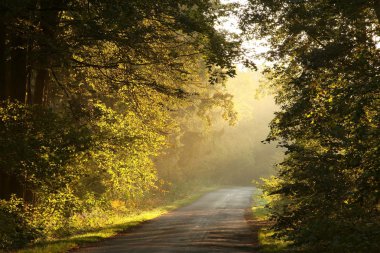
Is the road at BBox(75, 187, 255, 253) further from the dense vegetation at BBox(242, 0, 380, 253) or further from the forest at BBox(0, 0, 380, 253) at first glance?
the dense vegetation at BBox(242, 0, 380, 253)

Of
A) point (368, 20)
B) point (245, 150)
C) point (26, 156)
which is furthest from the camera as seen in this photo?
point (245, 150)

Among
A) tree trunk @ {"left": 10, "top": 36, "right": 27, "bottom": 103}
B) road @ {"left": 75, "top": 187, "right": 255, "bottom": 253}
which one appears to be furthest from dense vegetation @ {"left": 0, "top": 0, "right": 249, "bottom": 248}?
road @ {"left": 75, "top": 187, "right": 255, "bottom": 253}

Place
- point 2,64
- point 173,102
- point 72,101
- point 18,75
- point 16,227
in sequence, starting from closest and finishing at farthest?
point 16,227 → point 2,64 → point 18,75 → point 72,101 → point 173,102

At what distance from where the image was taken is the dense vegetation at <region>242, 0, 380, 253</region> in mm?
9336

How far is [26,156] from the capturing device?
11570mm

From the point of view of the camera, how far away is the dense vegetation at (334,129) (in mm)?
9336

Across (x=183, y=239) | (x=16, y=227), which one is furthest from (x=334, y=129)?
(x=16, y=227)

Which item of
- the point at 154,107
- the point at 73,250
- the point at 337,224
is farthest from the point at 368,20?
the point at 73,250

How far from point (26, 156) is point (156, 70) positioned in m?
8.16

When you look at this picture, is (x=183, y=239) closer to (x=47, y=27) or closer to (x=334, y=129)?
(x=334, y=129)

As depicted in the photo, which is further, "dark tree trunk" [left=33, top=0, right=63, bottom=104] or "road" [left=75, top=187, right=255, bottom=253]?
"road" [left=75, top=187, right=255, bottom=253]

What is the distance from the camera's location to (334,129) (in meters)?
11.1

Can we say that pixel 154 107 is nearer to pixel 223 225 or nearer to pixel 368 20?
pixel 223 225

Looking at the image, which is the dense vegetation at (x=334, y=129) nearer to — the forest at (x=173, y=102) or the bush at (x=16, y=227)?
the forest at (x=173, y=102)
